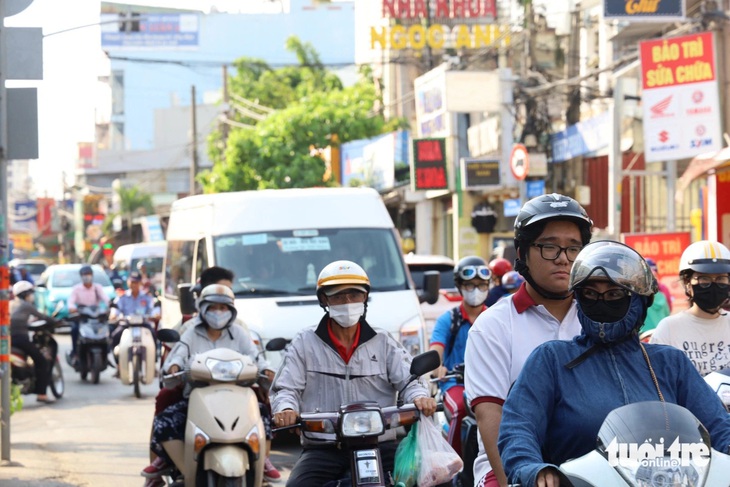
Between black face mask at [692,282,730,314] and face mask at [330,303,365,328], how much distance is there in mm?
1649

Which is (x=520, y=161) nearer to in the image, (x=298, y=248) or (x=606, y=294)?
(x=298, y=248)

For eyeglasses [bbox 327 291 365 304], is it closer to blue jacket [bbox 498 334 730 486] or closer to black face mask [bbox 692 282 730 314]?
black face mask [bbox 692 282 730 314]

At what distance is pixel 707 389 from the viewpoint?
363 cm

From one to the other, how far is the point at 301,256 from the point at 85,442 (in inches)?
113

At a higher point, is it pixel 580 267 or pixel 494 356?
pixel 580 267

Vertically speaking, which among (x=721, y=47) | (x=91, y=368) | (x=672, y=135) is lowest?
(x=91, y=368)

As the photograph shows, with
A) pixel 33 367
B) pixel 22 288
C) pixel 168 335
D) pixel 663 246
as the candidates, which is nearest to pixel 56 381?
pixel 33 367

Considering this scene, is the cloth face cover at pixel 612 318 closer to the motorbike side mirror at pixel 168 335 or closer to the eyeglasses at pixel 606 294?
the eyeglasses at pixel 606 294

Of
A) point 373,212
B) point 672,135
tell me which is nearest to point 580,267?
point 373,212

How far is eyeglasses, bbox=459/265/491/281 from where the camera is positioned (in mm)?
9227

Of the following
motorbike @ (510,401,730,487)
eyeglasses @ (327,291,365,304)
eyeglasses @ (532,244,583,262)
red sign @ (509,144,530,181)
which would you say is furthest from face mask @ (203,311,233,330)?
red sign @ (509,144,530,181)

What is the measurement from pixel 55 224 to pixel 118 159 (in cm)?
3041

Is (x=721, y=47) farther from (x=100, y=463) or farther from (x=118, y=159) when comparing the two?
(x=118, y=159)

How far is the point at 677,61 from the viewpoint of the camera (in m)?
18.7
